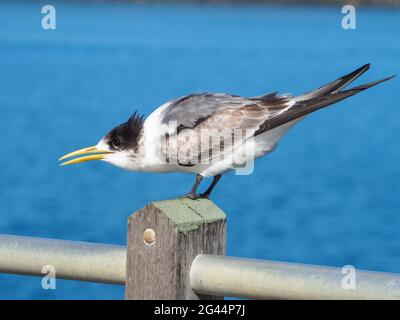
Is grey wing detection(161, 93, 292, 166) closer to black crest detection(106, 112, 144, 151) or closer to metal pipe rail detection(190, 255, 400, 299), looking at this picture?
black crest detection(106, 112, 144, 151)

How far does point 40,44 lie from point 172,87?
3809 cm

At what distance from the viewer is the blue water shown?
62.2 ft

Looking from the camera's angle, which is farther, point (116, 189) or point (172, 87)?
point (172, 87)

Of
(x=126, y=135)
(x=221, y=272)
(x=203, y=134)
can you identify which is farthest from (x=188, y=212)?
(x=203, y=134)

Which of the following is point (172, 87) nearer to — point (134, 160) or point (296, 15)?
point (134, 160)

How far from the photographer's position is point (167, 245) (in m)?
3.39

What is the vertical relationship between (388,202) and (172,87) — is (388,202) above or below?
below

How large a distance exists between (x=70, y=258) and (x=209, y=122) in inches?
81.6

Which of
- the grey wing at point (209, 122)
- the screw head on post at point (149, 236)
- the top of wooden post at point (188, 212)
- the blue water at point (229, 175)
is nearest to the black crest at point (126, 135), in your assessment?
the grey wing at point (209, 122)

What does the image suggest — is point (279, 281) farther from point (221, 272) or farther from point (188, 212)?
point (188, 212)

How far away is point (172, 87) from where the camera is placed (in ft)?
141

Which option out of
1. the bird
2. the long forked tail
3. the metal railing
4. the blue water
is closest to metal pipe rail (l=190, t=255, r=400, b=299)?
the metal railing
